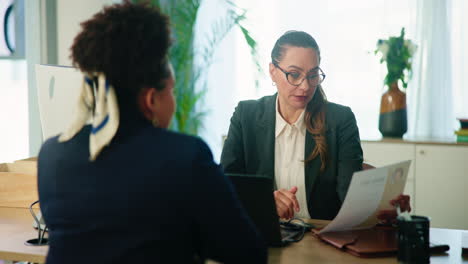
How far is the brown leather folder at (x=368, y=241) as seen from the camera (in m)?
1.61

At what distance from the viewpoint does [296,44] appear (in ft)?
7.70

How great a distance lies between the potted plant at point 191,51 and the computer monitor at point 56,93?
2.14 metres

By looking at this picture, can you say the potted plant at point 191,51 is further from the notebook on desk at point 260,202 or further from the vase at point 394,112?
the notebook on desk at point 260,202

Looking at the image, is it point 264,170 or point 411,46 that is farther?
point 411,46

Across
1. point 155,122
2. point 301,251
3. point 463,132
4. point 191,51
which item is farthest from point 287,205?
point 191,51

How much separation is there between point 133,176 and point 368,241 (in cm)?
91

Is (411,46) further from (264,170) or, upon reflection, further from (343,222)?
(343,222)

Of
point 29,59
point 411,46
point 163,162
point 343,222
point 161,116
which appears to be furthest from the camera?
point 29,59

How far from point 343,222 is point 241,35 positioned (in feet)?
9.08

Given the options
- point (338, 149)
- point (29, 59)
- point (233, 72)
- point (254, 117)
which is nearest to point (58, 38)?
point (29, 59)

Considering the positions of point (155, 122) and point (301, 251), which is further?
point (301, 251)

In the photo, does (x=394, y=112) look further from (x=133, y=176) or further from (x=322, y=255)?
(x=133, y=176)

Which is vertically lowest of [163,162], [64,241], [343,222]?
[343,222]

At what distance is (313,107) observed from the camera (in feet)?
7.93
